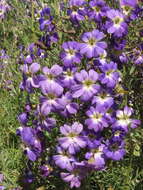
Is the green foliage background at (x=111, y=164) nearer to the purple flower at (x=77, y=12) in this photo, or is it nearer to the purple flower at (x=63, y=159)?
the purple flower at (x=77, y=12)

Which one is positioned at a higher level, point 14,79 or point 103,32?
point 103,32

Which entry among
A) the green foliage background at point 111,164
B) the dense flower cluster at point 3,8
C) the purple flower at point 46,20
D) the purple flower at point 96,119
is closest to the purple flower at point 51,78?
the purple flower at point 96,119

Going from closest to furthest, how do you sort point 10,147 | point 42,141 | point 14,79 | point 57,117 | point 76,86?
1. point 76,86
2. point 42,141
3. point 57,117
4. point 10,147
5. point 14,79

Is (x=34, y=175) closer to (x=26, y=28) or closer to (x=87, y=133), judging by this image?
(x=87, y=133)

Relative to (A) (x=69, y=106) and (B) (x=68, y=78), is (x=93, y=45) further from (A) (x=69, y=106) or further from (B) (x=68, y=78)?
(A) (x=69, y=106)

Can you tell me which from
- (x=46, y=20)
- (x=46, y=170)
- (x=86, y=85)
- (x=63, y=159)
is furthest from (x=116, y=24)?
(x=46, y=170)

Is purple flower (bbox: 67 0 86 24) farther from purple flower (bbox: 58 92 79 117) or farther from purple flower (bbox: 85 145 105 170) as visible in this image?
purple flower (bbox: 85 145 105 170)

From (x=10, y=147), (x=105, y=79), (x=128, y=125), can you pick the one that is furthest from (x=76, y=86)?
(x=10, y=147)

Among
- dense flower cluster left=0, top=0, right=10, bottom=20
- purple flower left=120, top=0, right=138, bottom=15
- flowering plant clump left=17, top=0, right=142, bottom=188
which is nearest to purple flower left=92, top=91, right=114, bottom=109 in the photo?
flowering plant clump left=17, top=0, right=142, bottom=188
